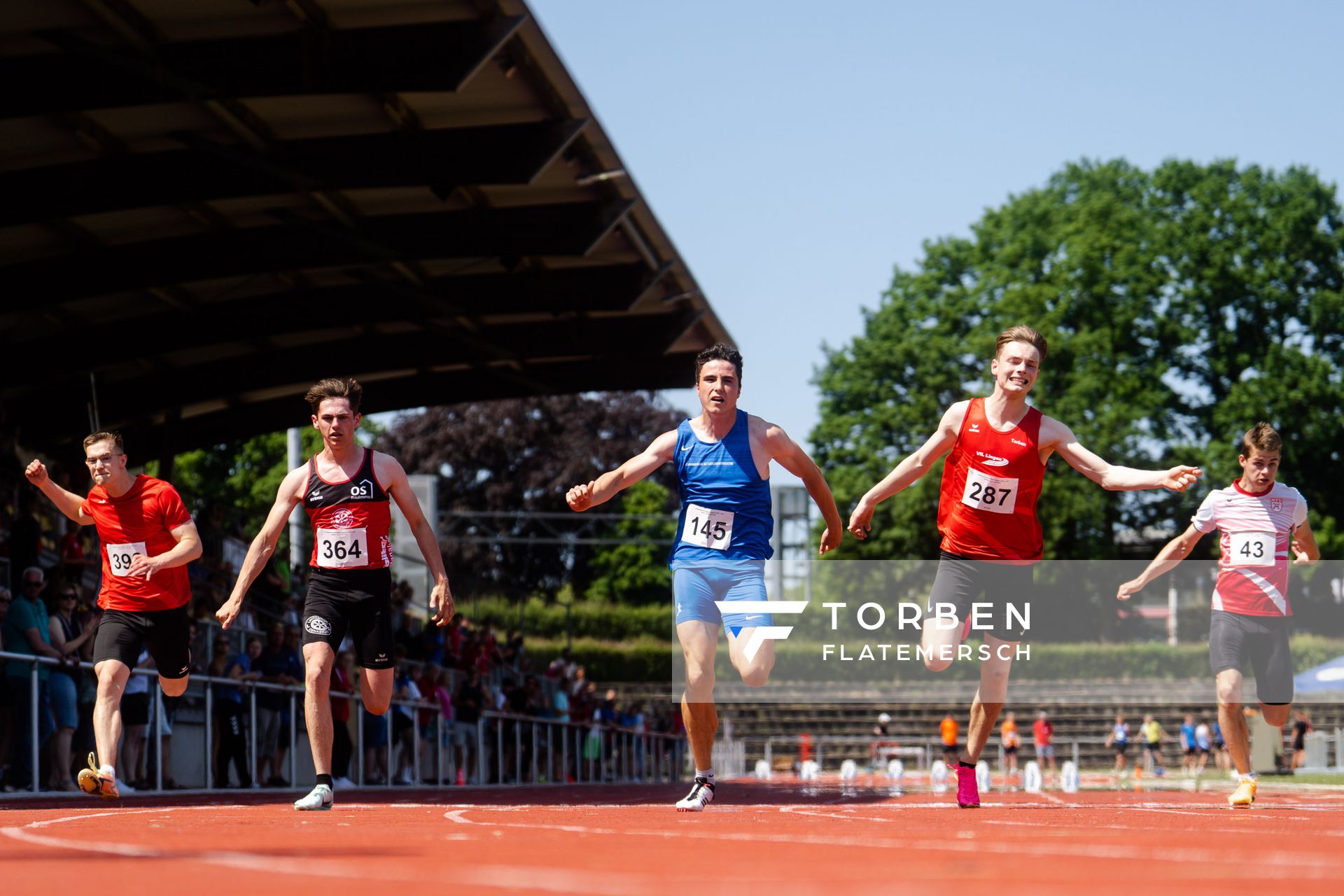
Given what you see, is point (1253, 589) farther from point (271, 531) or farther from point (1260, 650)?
point (271, 531)

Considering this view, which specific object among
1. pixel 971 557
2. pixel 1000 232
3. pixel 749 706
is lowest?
pixel 749 706

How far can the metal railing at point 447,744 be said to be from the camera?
15523 mm

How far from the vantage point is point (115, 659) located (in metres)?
11.0

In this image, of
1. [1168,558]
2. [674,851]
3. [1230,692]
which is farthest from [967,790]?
[674,851]

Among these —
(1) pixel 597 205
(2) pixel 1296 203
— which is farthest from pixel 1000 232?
(1) pixel 597 205

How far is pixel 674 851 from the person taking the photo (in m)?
6.15

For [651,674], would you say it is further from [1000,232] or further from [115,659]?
[115,659]

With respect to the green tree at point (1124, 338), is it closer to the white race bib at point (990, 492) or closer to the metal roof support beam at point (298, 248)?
the metal roof support beam at point (298, 248)

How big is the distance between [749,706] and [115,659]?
47.9 metres

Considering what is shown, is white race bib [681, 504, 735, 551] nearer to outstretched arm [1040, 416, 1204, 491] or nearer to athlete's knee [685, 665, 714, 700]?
athlete's knee [685, 665, 714, 700]

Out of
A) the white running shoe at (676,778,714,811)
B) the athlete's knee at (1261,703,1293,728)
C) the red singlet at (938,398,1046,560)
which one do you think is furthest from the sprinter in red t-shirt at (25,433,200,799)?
the athlete's knee at (1261,703,1293,728)

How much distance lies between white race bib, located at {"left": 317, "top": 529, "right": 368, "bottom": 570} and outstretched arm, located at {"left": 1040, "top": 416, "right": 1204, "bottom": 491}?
3690 millimetres

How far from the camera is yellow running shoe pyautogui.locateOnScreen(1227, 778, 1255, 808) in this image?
35.3 ft

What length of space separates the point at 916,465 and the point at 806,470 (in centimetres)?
74
